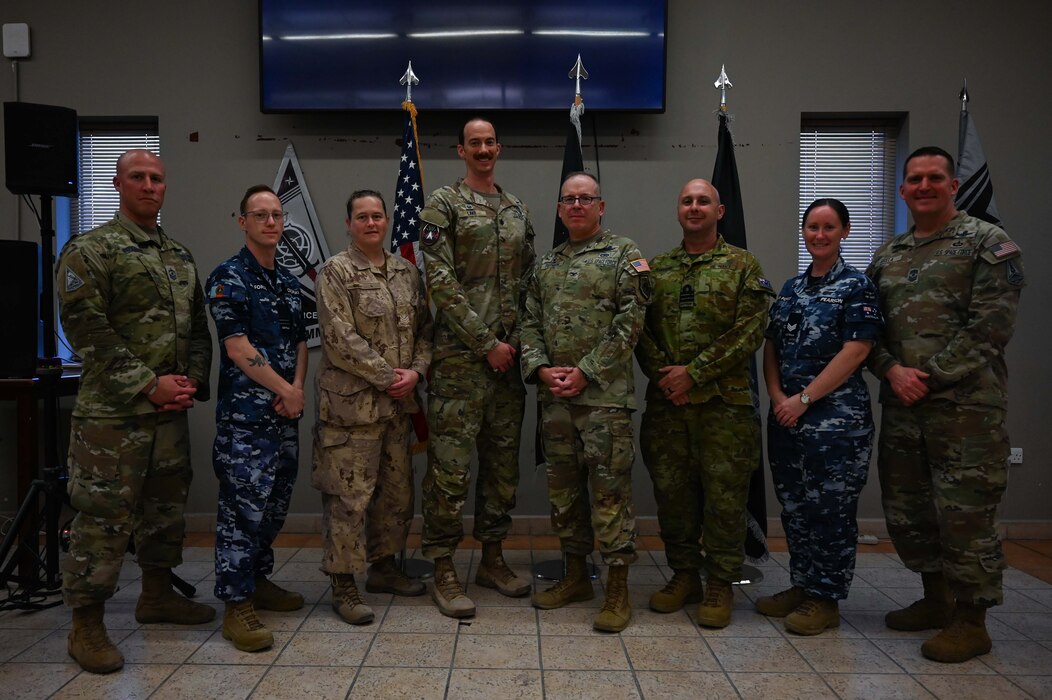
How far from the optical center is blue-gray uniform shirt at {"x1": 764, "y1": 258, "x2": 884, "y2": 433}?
2.51 meters

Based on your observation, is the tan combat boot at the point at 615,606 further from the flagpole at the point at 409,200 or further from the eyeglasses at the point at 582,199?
the eyeglasses at the point at 582,199

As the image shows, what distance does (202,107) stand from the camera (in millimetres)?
3953

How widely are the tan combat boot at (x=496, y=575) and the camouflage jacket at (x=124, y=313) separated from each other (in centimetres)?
146

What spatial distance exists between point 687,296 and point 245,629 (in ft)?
6.96

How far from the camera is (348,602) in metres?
2.65

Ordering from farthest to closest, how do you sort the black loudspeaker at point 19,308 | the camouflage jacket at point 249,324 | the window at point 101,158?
the window at point 101,158
the black loudspeaker at point 19,308
the camouflage jacket at point 249,324

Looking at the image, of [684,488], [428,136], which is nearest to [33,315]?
[428,136]

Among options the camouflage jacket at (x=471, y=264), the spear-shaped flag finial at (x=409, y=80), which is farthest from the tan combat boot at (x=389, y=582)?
the spear-shaped flag finial at (x=409, y=80)

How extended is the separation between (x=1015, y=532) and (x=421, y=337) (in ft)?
12.4

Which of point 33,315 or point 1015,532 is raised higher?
point 33,315

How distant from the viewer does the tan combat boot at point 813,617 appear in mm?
2553

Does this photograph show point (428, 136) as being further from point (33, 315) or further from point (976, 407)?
point (976, 407)

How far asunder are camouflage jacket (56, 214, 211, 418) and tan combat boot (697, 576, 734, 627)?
2.21 m

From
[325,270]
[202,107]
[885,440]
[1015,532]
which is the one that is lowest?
[1015,532]
